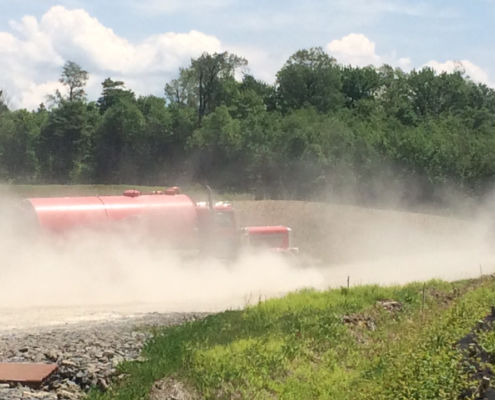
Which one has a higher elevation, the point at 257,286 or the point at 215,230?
the point at 215,230

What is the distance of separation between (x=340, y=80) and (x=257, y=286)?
90129 mm

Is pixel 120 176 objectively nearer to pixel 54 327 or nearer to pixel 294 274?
pixel 294 274

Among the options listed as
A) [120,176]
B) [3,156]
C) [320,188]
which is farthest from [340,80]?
[320,188]

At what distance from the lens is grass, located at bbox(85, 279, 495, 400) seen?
9500 mm

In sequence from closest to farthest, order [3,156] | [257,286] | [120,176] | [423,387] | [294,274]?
1. [423,387]
2. [257,286]
3. [294,274]
4. [120,176]
5. [3,156]

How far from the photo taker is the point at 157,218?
2319 centimetres

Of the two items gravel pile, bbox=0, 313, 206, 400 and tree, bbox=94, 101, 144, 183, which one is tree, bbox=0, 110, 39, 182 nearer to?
tree, bbox=94, 101, 144, 183


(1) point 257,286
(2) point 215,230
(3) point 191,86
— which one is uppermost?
(3) point 191,86

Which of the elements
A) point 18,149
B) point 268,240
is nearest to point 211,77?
point 18,149

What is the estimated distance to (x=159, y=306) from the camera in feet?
64.7

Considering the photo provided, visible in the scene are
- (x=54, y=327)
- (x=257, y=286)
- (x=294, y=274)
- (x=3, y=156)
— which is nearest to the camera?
(x=54, y=327)

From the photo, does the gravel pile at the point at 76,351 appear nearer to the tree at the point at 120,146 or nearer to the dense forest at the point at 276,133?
the dense forest at the point at 276,133

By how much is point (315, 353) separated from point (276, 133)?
176 ft

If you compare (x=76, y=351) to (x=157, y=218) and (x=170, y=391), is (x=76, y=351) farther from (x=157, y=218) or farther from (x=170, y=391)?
(x=157, y=218)
